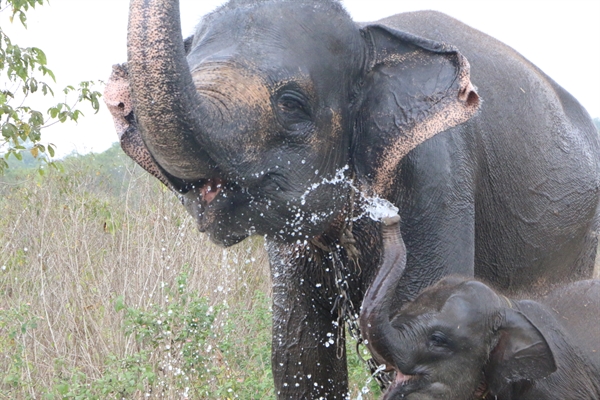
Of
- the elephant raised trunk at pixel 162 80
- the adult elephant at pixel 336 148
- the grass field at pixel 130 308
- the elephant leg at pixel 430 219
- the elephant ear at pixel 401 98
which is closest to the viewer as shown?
the elephant raised trunk at pixel 162 80

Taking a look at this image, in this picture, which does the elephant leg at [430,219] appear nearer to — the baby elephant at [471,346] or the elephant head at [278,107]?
the elephant head at [278,107]

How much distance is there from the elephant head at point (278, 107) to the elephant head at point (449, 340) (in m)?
0.42

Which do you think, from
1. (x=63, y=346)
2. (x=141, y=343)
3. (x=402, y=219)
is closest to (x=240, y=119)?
(x=402, y=219)

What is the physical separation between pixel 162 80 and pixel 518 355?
1.41 meters

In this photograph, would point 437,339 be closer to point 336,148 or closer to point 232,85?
point 336,148

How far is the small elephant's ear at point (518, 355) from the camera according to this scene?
3326mm

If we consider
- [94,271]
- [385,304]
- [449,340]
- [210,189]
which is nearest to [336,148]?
[210,189]

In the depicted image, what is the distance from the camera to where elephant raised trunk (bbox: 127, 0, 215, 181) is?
9.87 ft

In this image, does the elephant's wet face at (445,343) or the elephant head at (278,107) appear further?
the elephant's wet face at (445,343)

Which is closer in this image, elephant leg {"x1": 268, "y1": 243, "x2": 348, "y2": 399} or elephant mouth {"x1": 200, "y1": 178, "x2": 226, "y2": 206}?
elephant mouth {"x1": 200, "y1": 178, "x2": 226, "y2": 206}

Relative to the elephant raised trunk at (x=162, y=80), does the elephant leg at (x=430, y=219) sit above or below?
below

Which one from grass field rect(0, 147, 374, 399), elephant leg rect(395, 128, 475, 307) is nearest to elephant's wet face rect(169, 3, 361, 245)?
elephant leg rect(395, 128, 475, 307)

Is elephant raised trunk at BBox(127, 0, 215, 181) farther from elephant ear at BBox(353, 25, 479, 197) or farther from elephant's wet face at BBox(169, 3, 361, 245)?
elephant ear at BBox(353, 25, 479, 197)

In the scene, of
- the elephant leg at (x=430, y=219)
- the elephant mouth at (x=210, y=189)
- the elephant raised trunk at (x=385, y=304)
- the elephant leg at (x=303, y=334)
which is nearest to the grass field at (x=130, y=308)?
the elephant leg at (x=303, y=334)
